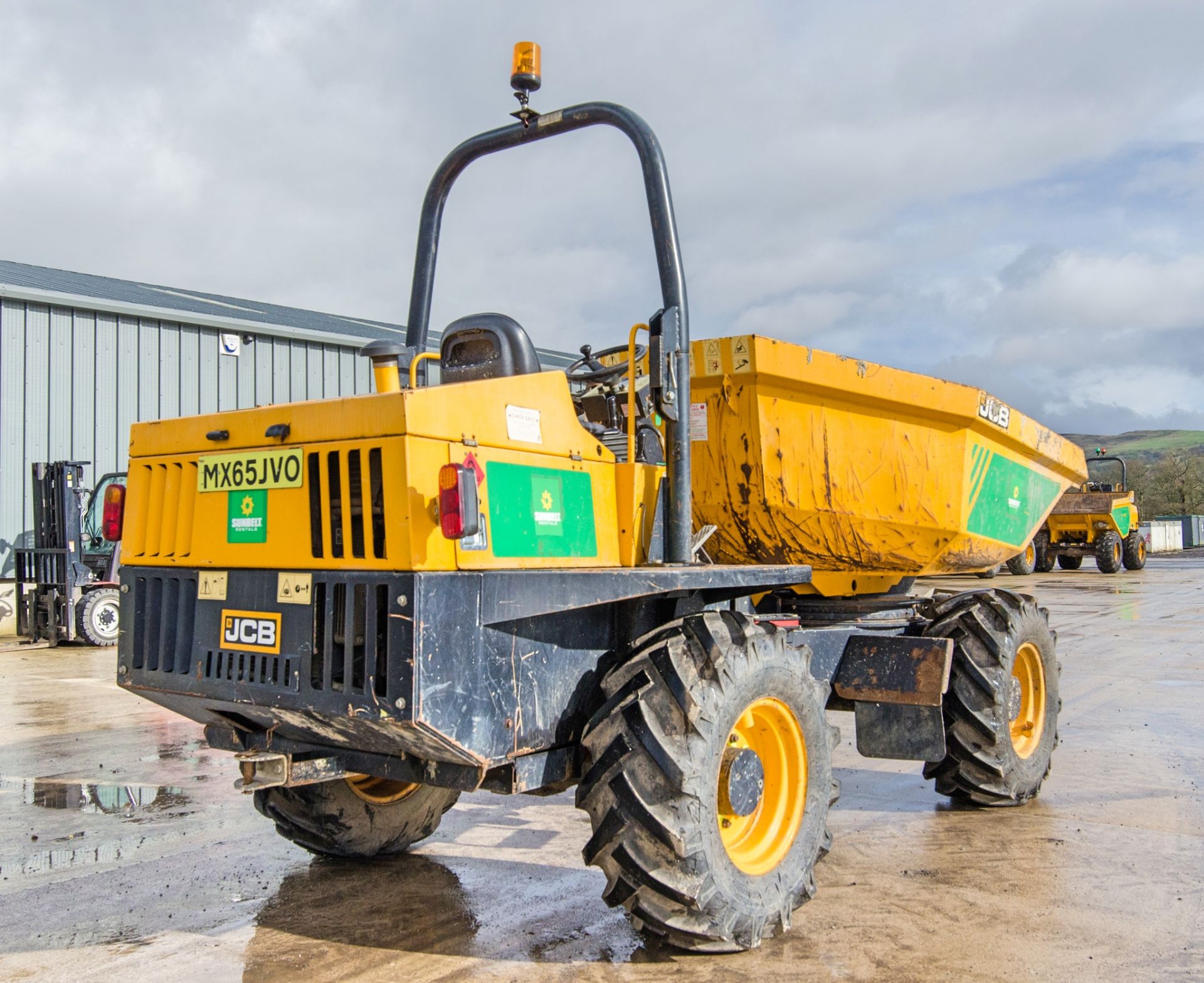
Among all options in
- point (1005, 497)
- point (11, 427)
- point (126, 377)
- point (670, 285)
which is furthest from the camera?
point (126, 377)

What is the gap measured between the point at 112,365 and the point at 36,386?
3.71ft

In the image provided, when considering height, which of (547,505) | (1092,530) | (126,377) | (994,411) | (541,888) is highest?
(126,377)

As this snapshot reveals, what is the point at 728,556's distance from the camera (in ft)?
16.3

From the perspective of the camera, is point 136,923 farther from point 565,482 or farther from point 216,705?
point 565,482

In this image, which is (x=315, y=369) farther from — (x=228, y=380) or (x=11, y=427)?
(x=11, y=427)

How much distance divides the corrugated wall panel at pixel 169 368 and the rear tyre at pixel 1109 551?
20.6 meters

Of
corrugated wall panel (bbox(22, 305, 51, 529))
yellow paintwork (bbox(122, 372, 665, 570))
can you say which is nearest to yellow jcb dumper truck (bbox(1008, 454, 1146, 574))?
corrugated wall panel (bbox(22, 305, 51, 529))

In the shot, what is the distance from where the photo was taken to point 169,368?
662 inches

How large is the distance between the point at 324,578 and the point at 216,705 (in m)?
0.68

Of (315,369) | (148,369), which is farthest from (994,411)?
(315,369)

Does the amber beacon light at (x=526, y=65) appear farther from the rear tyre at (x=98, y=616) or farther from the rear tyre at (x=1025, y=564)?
the rear tyre at (x=1025, y=564)

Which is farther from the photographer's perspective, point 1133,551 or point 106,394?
point 1133,551

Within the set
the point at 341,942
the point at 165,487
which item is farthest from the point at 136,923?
the point at 165,487

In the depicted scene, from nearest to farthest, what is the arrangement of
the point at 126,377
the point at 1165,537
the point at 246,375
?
the point at 126,377, the point at 246,375, the point at 1165,537
